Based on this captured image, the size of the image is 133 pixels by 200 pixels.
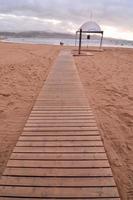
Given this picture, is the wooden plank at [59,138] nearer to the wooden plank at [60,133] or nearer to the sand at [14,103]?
the wooden plank at [60,133]

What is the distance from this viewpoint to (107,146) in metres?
3.94

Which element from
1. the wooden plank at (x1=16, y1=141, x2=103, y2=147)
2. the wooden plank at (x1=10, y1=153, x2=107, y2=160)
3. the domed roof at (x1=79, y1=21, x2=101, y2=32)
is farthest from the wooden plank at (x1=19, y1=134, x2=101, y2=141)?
the domed roof at (x1=79, y1=21, x2=101, y2=32)

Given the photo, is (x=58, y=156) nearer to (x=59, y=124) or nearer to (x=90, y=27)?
(x=59, y=124)

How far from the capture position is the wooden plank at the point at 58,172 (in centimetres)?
287

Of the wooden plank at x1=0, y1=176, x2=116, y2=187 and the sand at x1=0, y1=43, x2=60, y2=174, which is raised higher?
the wooden plank at x1=0, y1=176, x2=116, y2=187

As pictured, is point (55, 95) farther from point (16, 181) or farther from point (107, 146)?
point (16, 181)

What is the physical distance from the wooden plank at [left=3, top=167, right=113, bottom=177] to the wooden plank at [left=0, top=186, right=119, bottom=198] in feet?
0.83

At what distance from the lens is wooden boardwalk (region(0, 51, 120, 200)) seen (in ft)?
8.46

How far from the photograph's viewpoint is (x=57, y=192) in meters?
2.58

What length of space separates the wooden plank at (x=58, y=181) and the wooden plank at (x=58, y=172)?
6 cm

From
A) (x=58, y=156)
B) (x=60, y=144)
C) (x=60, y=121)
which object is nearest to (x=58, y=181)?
(x=58, y=156)

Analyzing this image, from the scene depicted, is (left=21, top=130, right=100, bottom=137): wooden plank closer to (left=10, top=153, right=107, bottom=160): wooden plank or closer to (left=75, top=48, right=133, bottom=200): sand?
(left=75, top=48, right=133, bottom=200): sand

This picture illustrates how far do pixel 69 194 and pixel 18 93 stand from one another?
16.0ft

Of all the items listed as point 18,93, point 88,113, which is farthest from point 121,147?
point 18,93
